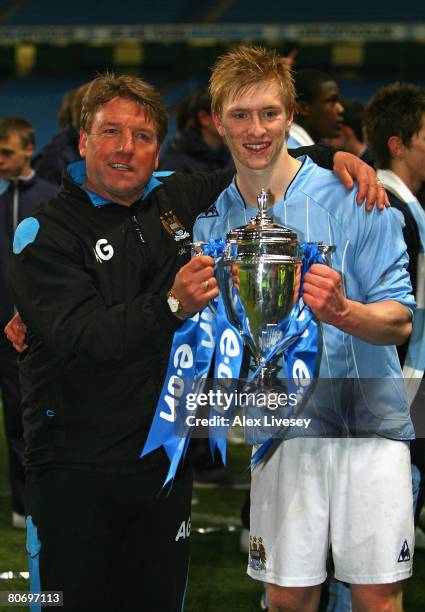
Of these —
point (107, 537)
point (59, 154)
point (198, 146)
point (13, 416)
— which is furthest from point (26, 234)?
point (198, 146)

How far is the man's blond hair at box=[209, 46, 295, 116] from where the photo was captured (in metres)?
2.22

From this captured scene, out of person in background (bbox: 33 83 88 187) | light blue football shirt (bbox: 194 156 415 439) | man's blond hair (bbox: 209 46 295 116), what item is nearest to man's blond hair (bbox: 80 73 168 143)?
man's blond hair (bbox: 209 46 295 116)

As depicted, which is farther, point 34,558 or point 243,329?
point 34,558

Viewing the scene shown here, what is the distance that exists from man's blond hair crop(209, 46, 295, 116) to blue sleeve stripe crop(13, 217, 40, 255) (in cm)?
49

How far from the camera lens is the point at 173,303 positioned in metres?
2.12

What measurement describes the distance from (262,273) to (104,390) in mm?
564

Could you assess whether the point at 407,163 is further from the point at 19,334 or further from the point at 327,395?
the point at 19,334

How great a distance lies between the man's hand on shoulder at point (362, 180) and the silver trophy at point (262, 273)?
1.05ft

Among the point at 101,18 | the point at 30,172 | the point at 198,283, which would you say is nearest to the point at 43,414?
the point at 198,283

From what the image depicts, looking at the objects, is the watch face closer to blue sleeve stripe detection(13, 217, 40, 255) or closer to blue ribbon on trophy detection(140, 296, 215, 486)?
blue ribbon on trophy detection(140, 296, 215, 486)

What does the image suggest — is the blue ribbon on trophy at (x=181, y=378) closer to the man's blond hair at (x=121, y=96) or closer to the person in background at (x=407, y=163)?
the man's blond hair at (x=121, y=96)

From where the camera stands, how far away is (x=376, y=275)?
2254 millimetres

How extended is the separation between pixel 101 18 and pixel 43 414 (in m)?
13.2

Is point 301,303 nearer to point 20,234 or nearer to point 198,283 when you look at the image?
point 198,283
